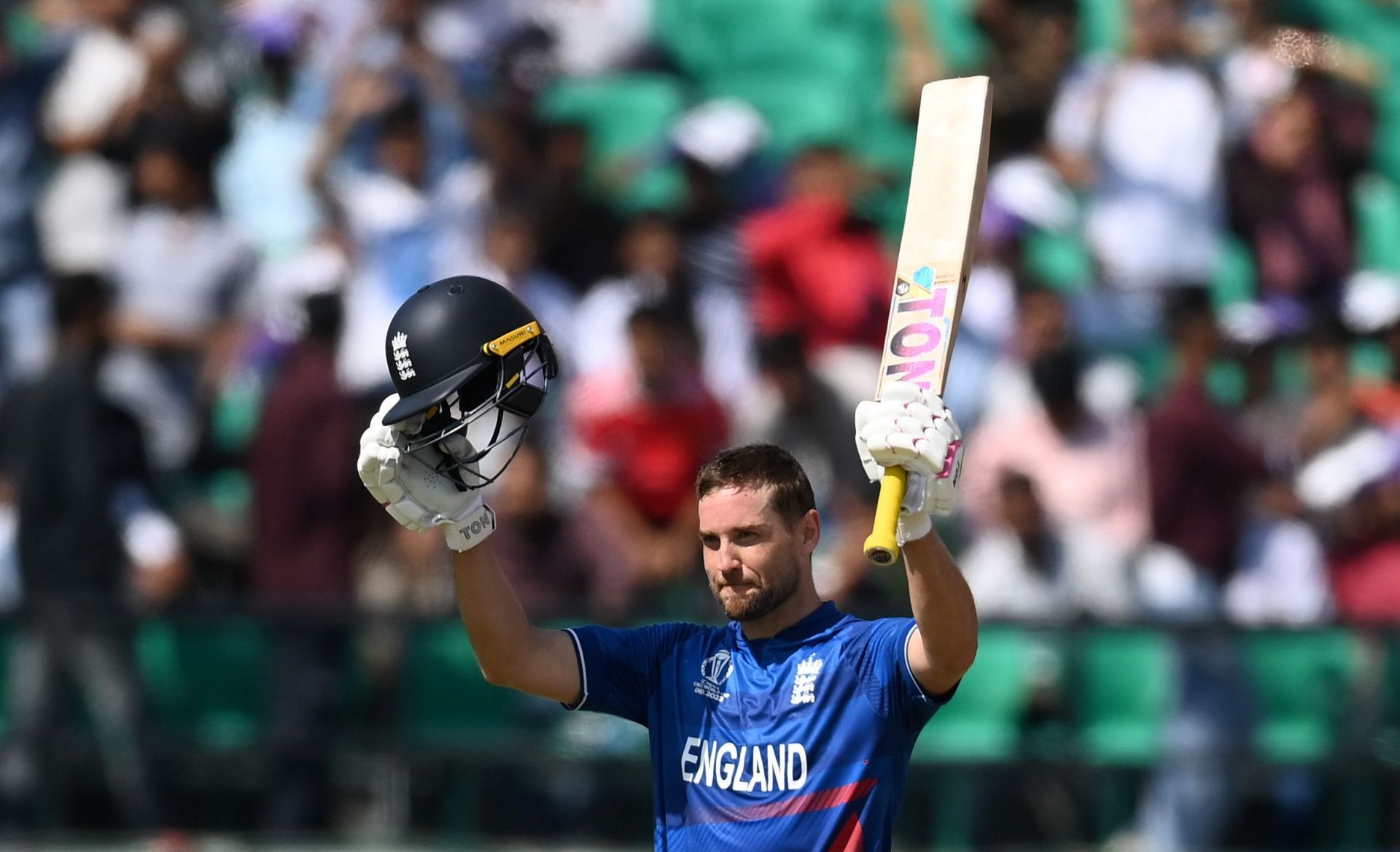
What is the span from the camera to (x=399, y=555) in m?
9.13

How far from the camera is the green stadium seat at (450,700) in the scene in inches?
340

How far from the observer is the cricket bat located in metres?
4.42

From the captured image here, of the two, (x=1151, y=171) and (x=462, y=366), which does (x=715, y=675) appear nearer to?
(x=462, y=366)

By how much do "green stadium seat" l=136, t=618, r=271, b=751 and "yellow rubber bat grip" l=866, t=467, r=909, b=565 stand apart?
5.22m

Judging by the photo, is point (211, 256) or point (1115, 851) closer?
point (1115, 851)

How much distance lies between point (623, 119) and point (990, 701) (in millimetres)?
3975

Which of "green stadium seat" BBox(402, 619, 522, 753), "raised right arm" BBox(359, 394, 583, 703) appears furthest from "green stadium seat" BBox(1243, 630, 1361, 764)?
"raised right arm" BBox(359, 394, 583, 703)

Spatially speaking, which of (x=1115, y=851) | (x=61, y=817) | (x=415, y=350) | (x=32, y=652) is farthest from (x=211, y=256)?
(x=415, y=350)

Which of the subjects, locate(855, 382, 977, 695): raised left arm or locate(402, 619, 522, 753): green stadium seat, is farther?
locate(402, 619, 522, 753): green stadium seat

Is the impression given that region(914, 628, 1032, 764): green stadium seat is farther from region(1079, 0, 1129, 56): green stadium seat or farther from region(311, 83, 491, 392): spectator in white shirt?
region(1079, 0, 1129, 56): green stadium seat

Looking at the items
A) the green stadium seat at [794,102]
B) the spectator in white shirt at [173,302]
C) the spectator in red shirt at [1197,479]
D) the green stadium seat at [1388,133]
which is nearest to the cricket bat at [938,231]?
the spectator in red shirt at [1197,479]

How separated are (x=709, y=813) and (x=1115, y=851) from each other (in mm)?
4396

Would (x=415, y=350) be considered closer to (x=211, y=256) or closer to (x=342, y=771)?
(x=342, y=771)

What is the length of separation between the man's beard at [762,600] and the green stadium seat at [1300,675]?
461 cm
